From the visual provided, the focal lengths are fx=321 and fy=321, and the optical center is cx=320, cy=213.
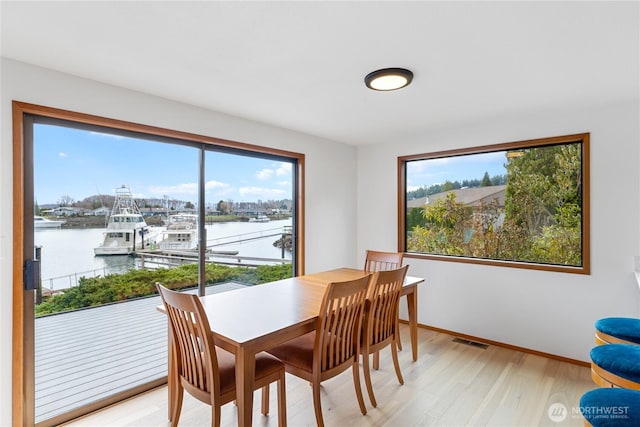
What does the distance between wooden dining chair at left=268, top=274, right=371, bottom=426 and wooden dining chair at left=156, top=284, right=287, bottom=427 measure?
0.14m

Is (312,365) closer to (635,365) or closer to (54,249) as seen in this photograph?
(635,365)

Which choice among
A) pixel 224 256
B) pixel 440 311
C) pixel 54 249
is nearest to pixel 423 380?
pixel 440 311

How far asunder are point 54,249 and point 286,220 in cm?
215

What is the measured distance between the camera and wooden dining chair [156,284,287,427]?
64.1 inches

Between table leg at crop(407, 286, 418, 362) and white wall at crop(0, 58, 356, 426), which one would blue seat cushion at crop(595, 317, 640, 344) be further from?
white wall at crop(0, 58, 356, 426)

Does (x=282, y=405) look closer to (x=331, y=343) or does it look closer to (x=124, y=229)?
(x=331, y=343)

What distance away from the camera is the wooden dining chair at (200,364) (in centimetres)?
163

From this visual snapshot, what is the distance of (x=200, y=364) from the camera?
5.68 feet

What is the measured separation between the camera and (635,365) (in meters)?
1.48

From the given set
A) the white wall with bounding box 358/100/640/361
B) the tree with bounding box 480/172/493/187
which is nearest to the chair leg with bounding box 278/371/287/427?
the white wall with bounding box 358/100/640/361

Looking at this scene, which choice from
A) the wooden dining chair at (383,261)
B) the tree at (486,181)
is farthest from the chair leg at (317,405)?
the tree at (486,181)

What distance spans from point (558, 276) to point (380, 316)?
6.21 ft

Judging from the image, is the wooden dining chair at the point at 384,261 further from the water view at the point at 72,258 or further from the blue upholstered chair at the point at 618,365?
the water view at the point at 72,258

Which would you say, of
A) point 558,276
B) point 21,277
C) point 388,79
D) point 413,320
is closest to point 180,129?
point 21,277
